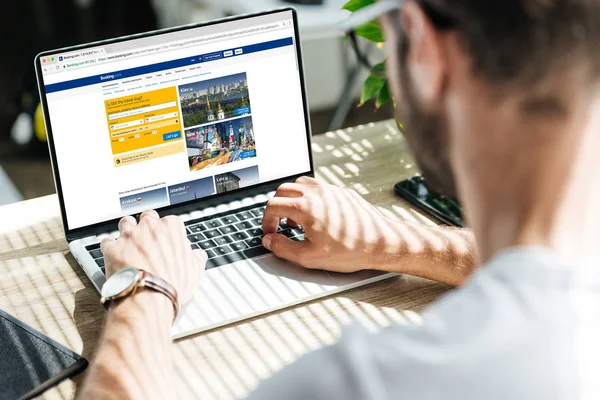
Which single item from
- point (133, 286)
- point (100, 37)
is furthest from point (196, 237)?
point (100, 37)

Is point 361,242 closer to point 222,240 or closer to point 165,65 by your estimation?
point 222,240

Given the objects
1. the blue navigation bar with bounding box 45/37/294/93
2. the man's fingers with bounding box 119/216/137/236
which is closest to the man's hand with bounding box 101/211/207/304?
the man's fingers with bounding box 119/216/137/236

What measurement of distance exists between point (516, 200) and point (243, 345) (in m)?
0.51

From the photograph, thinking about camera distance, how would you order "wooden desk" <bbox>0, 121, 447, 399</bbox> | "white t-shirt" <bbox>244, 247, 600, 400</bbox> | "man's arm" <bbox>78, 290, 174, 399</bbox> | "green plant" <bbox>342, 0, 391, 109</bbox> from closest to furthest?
"white t-shirt" <bbox>244, 247, 600, 400</bbox>
"man's arm" <bbox>78, 290, 174, 399</bbox>
"wooden desk" <bbox>0, 121, 447, 399</bbox>
"green plant" <bbox>342, 0, 391, 109</bbox>

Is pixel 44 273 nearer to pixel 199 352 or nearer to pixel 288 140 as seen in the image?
pixel 199 352

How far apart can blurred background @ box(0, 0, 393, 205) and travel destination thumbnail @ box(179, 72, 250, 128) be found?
1662 mm

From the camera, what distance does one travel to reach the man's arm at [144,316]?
0.91 metres

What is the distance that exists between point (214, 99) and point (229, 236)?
222 mm

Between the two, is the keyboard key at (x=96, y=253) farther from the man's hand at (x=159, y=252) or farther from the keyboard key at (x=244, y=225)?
the keyboard key at (x=244, y=225)

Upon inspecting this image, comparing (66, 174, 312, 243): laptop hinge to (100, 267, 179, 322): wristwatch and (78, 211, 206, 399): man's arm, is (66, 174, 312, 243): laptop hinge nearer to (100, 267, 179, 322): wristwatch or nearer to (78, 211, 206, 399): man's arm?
(78, 211, 206, 399): man's arm

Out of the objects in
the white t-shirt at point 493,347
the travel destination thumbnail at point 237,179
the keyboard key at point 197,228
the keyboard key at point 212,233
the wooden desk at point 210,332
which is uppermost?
the white t-shirt at point 493,347

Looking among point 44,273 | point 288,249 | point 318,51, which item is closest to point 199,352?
point 288,249

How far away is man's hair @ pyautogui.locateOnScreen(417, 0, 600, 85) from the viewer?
60 cm

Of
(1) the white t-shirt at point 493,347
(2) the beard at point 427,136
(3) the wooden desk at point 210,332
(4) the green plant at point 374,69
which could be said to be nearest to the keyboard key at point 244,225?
(3) the wooden desk at point 210,332
